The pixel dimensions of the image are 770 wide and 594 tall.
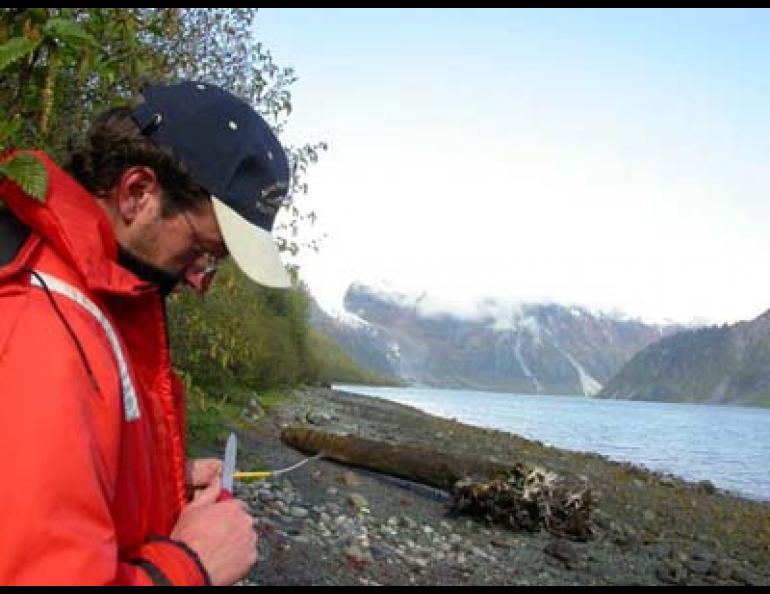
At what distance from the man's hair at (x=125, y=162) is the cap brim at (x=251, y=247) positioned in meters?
0.09

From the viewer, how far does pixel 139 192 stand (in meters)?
2.40

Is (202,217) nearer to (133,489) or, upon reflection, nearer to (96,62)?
(133,489)

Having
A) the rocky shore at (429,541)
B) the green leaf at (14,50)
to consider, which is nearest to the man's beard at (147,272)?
the green leaf at (14,50)

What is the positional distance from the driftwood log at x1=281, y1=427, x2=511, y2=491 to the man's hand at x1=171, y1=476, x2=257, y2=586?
12881mm

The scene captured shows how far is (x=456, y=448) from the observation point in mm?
31938

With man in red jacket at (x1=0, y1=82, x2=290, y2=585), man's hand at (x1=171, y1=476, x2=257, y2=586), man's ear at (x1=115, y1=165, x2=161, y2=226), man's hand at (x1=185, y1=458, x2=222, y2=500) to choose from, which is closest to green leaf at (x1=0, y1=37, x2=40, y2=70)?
man in red jacket at (x1=0, y1=82, x2=290, y2=585)

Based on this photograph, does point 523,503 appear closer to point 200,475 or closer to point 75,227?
point 200,475

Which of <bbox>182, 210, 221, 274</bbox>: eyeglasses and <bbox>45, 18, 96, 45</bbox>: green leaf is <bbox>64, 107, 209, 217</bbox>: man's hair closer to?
<bbox>182, 210, 221, 274</bbox>: eyeglasses

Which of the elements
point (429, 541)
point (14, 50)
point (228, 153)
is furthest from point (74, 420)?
point (429, 541)

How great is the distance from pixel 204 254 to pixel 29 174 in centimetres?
59

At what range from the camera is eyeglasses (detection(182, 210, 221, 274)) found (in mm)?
2423

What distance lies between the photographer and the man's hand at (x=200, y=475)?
9.28ft

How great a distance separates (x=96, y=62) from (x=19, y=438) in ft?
8.74

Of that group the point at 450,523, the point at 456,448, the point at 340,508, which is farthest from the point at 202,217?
the point at 456,448
